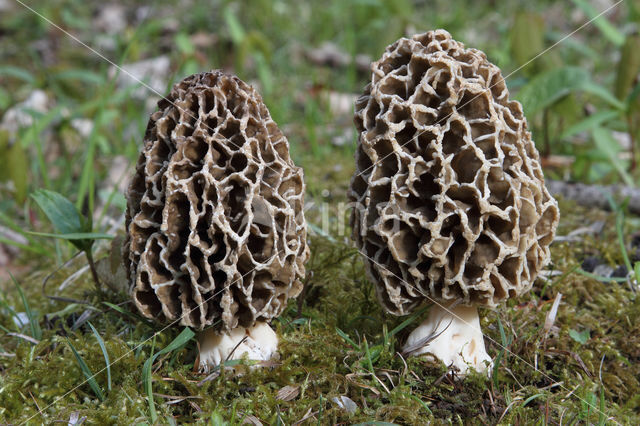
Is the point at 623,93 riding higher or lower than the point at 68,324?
higher

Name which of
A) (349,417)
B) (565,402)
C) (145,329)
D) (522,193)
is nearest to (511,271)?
(522,193)

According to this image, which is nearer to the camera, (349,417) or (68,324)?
(349,417)

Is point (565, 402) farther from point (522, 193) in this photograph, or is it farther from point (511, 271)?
point (522, 193)

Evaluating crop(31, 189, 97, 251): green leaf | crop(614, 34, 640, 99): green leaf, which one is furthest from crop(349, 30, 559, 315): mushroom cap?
crop(614, 34, 640, 99): green leaf

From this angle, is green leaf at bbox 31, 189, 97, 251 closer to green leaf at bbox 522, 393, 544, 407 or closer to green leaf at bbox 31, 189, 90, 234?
green leaf at bbox 31, 189, 90, 234

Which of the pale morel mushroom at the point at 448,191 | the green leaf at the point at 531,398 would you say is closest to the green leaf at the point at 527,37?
the pale morel mushroom at the point at 448,191

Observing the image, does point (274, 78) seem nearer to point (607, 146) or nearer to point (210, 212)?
point (607, 146)
